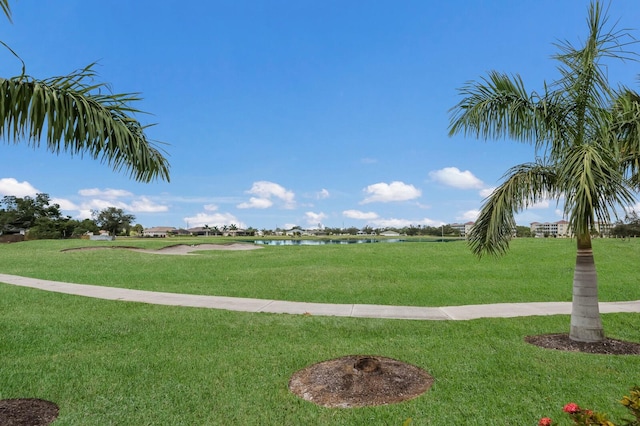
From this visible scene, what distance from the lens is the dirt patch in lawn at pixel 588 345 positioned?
6289 millimetres

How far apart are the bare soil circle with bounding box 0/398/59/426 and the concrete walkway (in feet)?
16.9

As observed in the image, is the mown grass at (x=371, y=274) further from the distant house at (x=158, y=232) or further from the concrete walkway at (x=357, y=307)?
the distant house at (x=158, y=232)

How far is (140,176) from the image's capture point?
457cm

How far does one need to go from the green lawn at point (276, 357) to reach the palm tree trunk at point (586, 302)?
2.52 feet

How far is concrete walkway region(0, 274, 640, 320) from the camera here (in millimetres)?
9109

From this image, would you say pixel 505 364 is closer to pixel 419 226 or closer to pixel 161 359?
pixel 161 359

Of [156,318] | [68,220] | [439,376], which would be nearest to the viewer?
[439,376]

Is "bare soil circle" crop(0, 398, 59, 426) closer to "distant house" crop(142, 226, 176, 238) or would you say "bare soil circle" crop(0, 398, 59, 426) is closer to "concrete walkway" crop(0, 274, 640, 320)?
"concrete walkway" crop(0, 274, 640, 320)

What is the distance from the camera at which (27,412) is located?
423 cm

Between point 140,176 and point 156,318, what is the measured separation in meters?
5.11

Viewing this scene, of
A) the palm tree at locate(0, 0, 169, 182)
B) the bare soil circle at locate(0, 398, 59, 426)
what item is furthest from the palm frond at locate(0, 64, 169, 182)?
the bare soil circle at locate(0, 398, 59, 426)

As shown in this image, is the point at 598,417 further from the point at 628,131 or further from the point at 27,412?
the point at 628,131

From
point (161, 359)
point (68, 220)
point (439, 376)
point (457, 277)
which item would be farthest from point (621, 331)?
point (68, 220)

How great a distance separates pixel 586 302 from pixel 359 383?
4510 mm
